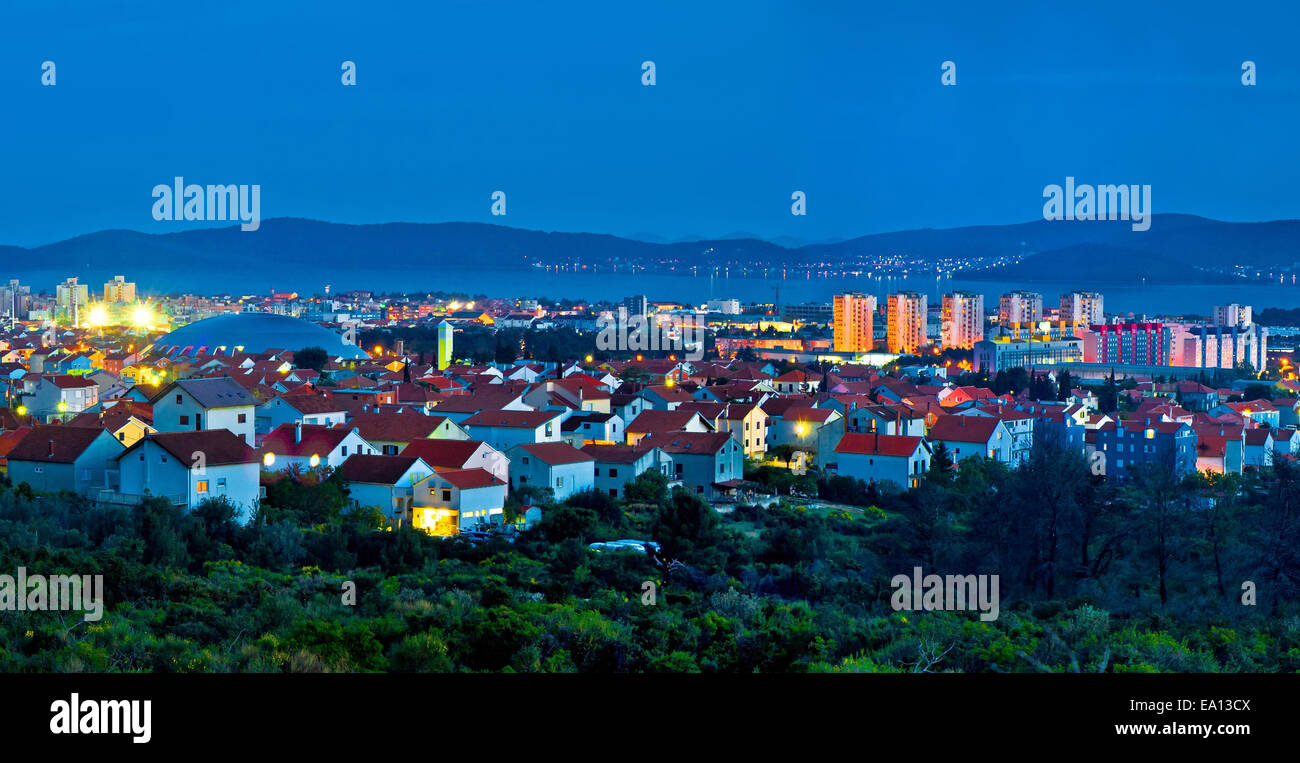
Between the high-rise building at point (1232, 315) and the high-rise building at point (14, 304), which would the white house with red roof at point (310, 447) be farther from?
the high-rise building at point (1232, 315)

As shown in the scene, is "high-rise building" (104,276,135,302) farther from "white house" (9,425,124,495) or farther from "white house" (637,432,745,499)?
"white house" (9,425,124,495)

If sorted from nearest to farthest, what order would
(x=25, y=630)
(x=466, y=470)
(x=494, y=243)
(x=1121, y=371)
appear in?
1. (x=25, y=630)
2. (x=466, y=470)
3. (x=1121, y=371)
4. (x=494, y=243)

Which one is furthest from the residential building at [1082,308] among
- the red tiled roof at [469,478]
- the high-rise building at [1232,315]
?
the red tiled roof at [469,478]

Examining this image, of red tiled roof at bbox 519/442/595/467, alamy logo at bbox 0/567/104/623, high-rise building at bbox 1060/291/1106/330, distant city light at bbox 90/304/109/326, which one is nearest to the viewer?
alamy logo at bbox 0/567/104/623

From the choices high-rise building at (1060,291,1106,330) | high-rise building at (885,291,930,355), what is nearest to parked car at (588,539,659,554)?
high-rise building at (885,291,930,355)

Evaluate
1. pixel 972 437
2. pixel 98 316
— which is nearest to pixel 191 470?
pixel 972 437
